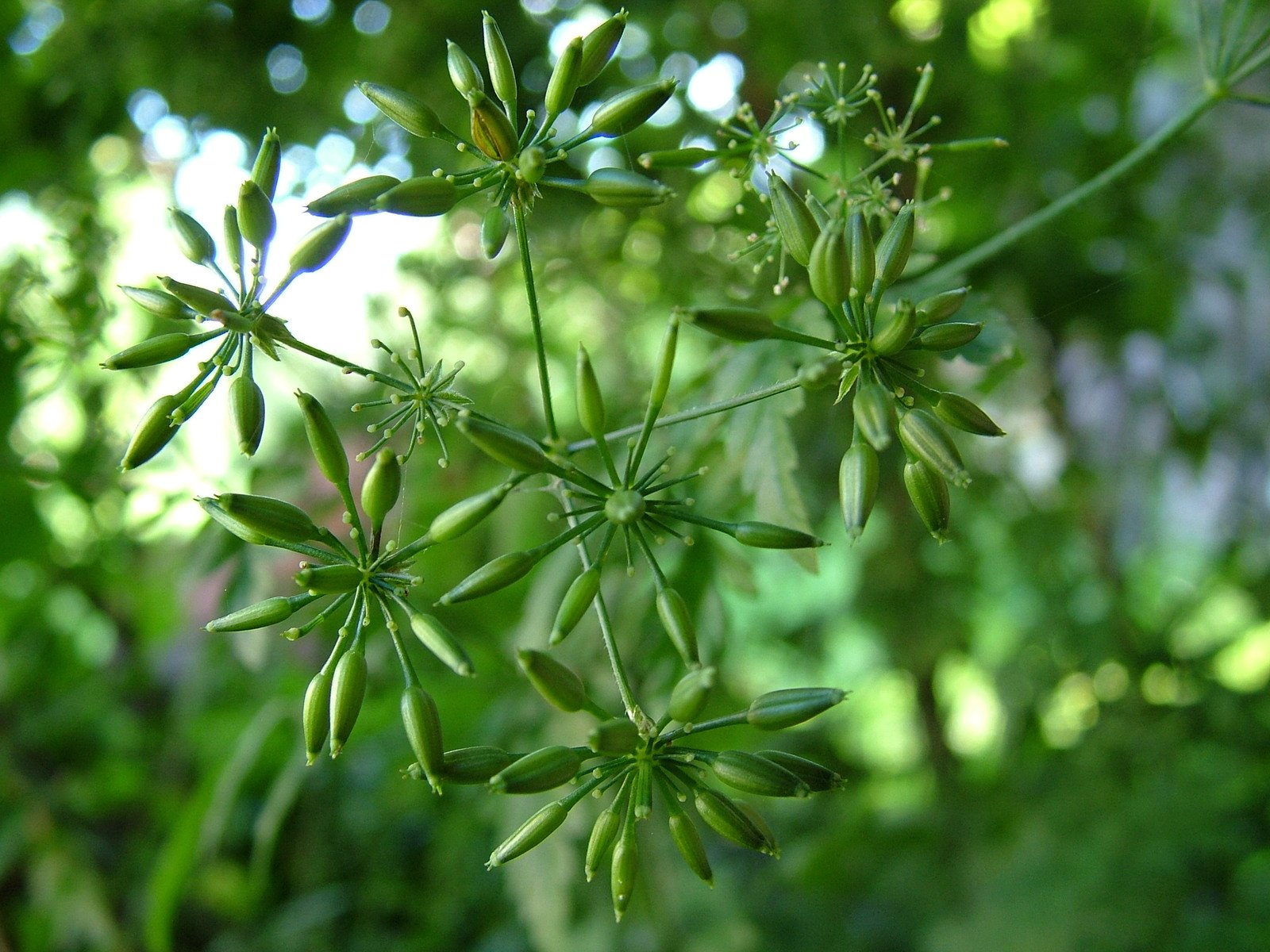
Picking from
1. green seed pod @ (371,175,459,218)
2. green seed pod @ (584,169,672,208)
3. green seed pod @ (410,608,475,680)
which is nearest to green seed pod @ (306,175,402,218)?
green seed pod @ (371,175,459,218)

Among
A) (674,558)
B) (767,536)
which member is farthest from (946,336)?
(674,558)

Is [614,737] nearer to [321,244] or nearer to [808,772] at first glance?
[808,772]

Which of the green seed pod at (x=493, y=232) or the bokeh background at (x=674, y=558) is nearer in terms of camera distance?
the green seed pod at (x=493, y=232)

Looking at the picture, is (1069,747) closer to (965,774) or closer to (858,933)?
(965,774)

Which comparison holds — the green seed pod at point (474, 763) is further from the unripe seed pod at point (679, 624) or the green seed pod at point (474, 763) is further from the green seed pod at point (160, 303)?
the green seed pod at point (160, 303)

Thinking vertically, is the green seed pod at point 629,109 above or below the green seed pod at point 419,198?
above

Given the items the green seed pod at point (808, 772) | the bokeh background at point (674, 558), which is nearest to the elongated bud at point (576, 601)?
the green seed pod at point (808, 772)
